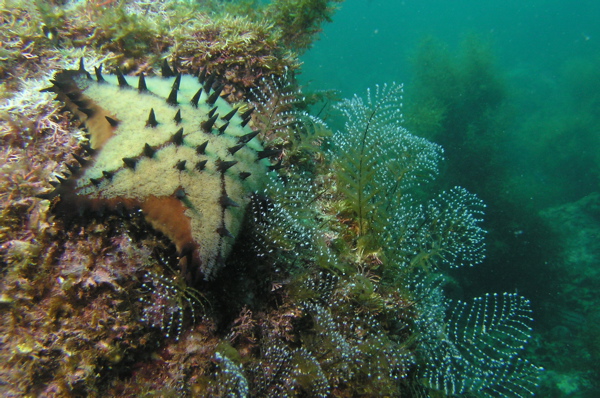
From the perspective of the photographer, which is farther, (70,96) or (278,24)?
(278,24)

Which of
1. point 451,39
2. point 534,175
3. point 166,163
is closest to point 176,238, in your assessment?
point 166,163

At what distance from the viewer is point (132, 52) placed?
14.5ft

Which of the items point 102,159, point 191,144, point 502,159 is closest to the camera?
point 102,159

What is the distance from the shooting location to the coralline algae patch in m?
2.59

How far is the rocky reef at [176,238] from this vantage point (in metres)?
2.49

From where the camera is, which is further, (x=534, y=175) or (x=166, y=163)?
(x=534, y=175)

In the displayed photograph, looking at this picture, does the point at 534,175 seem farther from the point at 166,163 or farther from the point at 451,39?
the point at 451,39

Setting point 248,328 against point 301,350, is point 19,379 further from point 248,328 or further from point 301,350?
point 301,350

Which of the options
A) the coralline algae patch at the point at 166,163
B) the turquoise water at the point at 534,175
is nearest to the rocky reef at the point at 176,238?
the coralline algae patch at the point at 166,163

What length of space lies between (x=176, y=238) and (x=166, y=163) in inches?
27.8

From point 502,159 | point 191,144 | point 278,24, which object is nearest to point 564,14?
point 502,159

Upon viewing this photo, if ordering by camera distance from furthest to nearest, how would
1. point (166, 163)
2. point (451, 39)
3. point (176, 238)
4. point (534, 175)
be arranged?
1. point (451, 39)
2. point (534, 175)
3. point (166, 163)
4. point (176, 238)

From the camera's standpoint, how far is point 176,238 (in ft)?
8.55

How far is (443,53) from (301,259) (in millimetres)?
21701
